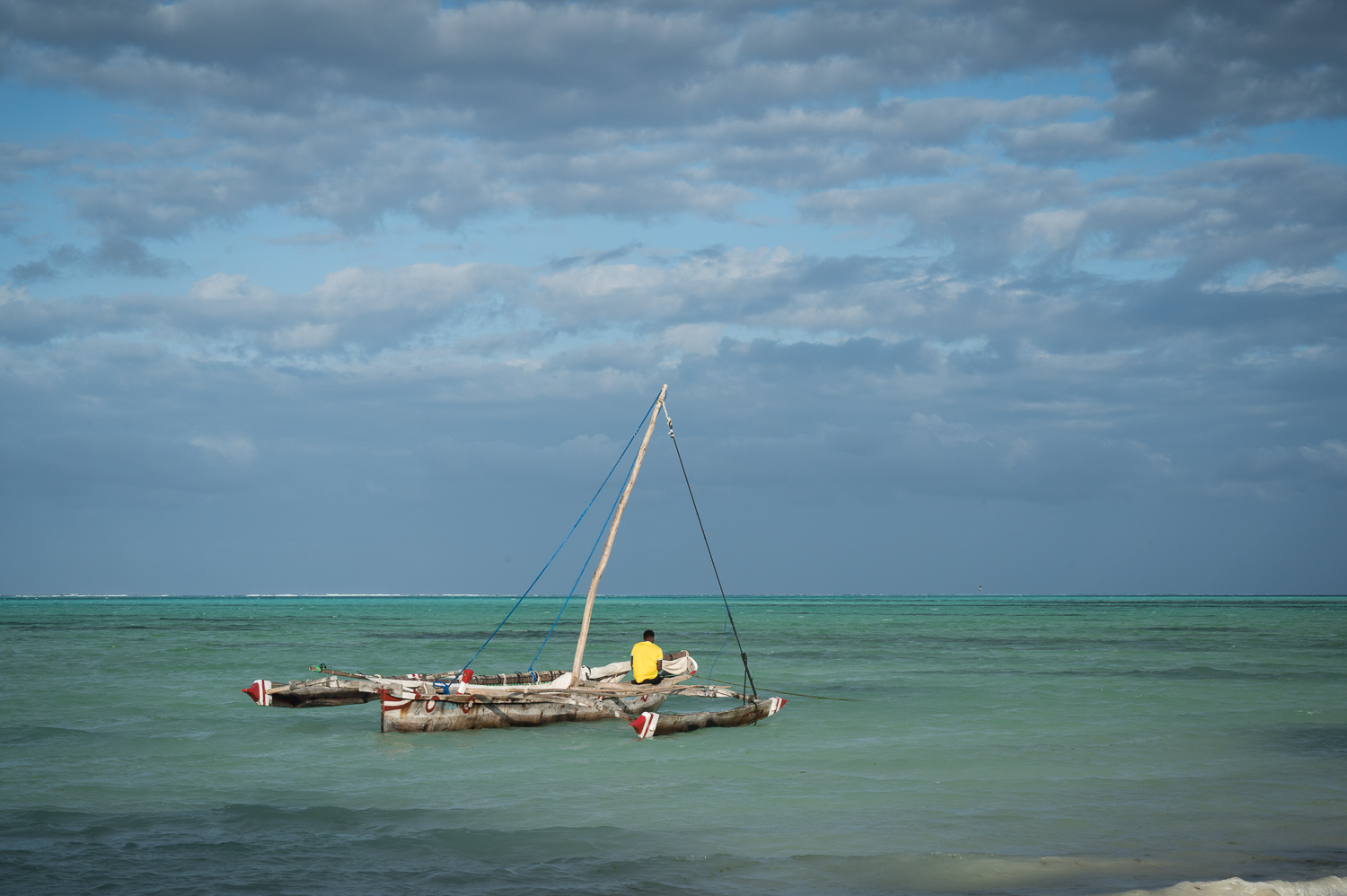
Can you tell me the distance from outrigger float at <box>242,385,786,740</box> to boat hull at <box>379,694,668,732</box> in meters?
0.02

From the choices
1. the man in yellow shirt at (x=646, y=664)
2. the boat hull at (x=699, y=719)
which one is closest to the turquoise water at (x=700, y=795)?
the boat hull at (x=699, y=719)

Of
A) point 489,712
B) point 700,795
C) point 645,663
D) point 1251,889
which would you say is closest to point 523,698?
point 489,712

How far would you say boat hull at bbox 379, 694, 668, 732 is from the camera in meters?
18.8

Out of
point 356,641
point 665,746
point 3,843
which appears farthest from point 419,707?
point 356,641

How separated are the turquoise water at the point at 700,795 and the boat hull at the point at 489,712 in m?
0.31

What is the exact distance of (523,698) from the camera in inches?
782

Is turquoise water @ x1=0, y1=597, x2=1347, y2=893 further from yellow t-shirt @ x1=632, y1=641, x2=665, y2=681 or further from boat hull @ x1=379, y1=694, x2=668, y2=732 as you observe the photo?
yellow t-shirt @ x1=632, y1=641, x2=665, y2=681

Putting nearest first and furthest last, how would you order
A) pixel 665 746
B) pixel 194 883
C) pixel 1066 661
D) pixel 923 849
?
pixel 194 883 → pixel 923 849 → pixel 665 746 → pixel 1066 661

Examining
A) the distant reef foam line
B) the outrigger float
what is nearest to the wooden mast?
the outrigger float

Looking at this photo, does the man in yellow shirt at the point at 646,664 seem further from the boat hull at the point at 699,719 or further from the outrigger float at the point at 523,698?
the boat hull at the point at 699,719

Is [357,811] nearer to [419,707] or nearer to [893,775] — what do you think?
[419,707]

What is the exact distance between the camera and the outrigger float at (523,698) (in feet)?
61.9

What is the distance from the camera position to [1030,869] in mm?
10039

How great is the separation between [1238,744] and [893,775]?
712cm
